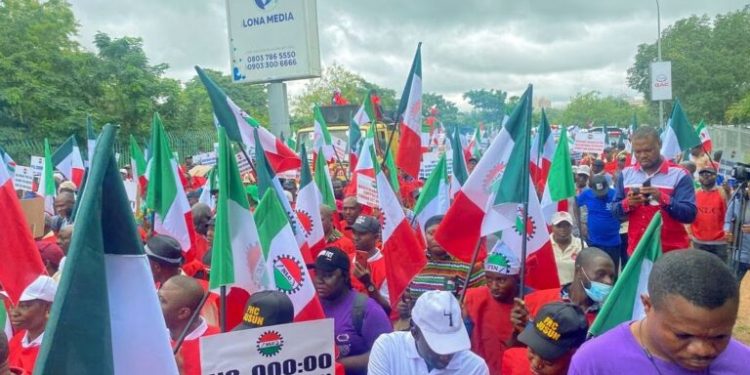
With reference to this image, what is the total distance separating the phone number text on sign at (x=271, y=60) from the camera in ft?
48.8

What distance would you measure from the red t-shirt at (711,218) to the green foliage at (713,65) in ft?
112

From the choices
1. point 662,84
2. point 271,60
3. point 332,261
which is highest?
point 271,60

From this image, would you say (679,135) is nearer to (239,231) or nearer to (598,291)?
(598,291)

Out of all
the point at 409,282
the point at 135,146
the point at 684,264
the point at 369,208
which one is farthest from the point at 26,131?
the point at 684,264

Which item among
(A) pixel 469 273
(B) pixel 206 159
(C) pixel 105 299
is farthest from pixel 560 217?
(B) pixel 206 159

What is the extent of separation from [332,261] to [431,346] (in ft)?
4.03

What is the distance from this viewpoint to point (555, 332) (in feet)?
9.64

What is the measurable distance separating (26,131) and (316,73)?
12.7m

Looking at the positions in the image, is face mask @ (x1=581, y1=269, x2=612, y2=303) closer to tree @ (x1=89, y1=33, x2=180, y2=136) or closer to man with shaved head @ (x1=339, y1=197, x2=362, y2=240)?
man with shaved head @ (x1=339, y1=197, x2=362, y2=240)

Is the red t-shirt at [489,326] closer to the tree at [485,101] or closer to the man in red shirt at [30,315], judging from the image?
the man in red shirt at [30,315]

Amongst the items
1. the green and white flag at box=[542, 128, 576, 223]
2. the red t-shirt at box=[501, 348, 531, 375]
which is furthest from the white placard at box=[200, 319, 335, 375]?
the green and white flag at box=[542, 128, 576, 223]

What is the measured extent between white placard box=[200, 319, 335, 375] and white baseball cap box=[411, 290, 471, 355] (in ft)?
1.97

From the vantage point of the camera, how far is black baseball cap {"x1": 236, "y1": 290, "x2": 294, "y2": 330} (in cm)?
337

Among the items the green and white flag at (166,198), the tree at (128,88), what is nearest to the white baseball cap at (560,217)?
the green and white flag at (166,198)
